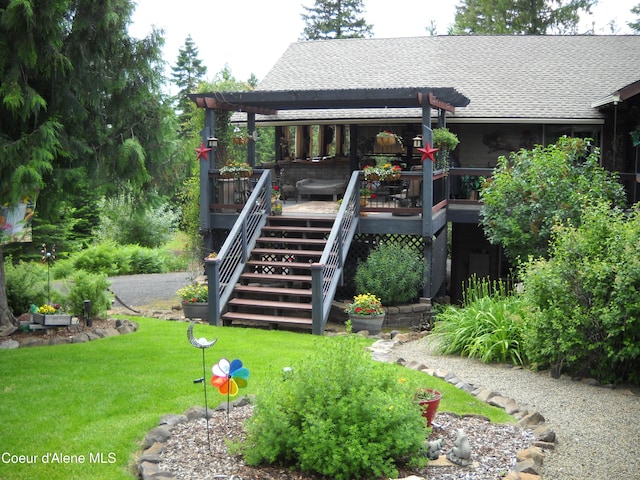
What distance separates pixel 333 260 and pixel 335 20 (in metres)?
31.2

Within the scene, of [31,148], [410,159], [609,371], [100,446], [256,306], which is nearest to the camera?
[100,446]

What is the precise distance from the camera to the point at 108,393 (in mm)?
7809

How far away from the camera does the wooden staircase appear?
494 inches

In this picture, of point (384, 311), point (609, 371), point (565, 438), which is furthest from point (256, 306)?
point (565, 438)

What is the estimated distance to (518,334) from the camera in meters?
10.0

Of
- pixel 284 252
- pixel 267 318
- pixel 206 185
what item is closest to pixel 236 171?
pixel 206 185

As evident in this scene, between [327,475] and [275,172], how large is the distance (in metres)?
15.0

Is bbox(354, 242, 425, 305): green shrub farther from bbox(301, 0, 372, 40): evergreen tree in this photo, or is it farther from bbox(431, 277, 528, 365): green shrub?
bbox(301, 0, 372, 40): evergreen tree

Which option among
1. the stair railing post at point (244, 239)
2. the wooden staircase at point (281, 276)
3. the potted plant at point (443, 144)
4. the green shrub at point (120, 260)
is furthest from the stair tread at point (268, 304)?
the green shrub at point (120, 260)

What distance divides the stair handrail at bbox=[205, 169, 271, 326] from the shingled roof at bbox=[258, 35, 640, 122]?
4670 millimetres

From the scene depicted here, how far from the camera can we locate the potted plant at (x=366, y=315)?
→ 12.3 m

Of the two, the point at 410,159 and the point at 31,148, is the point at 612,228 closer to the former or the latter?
the point at 31,148

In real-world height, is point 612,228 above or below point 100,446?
above

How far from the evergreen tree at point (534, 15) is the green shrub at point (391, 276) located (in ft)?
80.3
